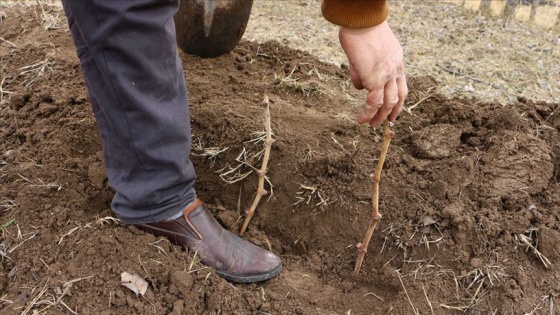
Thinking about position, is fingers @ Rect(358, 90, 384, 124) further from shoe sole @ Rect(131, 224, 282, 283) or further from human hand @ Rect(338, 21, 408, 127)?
shoe sole @ Rect(131, 224, 282, 283)

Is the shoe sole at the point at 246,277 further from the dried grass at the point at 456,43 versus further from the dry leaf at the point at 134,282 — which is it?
the dried grass at the point at 456,43

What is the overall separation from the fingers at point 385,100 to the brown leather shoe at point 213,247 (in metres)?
0.64

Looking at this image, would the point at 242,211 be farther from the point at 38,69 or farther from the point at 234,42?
the point at 38,69

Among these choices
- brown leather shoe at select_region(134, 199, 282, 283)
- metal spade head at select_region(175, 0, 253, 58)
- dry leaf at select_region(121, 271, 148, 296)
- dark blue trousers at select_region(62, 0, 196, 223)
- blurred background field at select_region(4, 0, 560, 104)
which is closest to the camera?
dark blue trousers at select_region(62, 0, 196, 223)

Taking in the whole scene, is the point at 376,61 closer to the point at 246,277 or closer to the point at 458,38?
the point at 246,277

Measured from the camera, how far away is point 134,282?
1.66 metres

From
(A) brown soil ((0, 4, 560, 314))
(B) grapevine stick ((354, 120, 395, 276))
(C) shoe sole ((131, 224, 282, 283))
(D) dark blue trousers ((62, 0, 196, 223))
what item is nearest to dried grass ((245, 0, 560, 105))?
(A) brown soil ((0, 4, 560, 314))

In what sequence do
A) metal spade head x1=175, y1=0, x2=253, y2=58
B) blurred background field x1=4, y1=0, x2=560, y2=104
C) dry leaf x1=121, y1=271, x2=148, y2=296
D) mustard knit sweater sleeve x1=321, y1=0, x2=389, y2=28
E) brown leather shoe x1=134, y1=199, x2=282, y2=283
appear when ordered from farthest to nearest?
blurred background field x1=4, y1=0, x2=560, y2=104 → metal spade head x1=175, y1=0, x2=253, y2=58 → brown leather shoe x1=134, y1=199, x2=282, y2=283 → dry leaf x1=121, y1=271, x2=148, y2=296 → mustard knit sweater sleeve x1=321, y1=0, x2=389, y2=28

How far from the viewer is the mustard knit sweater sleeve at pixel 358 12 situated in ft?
4.83

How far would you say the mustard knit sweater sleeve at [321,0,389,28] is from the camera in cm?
147

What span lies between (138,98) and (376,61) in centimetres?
69

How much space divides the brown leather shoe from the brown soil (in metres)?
0.05

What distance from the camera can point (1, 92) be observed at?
2639 mm

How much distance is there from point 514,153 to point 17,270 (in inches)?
76.4
